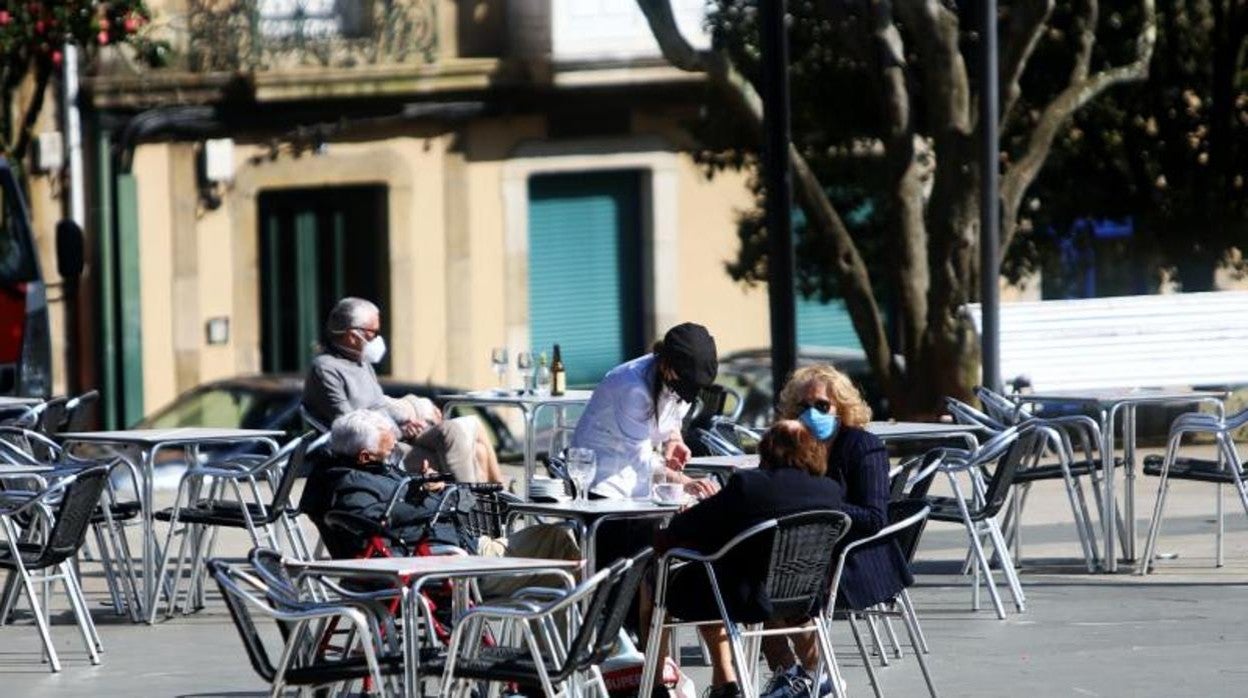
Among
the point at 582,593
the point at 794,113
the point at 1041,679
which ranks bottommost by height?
the point at 1041,679

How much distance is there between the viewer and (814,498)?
9.71 metres

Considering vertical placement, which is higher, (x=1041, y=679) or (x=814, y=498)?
(x=814, y=498)

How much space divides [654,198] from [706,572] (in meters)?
21.6

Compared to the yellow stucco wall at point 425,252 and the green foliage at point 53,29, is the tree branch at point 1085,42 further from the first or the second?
the green foliage at point 53,29

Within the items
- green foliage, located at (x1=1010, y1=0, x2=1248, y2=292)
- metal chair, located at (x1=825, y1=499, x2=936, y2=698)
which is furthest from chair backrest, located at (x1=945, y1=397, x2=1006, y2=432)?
green foliage, located at (x1=1010, y1=0, x2=1248, y2=292)

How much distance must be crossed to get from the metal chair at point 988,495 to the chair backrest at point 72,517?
340 cm

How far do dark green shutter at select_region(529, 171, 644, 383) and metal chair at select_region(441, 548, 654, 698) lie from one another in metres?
22.1

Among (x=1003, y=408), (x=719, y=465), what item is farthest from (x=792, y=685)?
(x=1003, y=408)

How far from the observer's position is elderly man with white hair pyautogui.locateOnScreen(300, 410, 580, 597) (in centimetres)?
1098

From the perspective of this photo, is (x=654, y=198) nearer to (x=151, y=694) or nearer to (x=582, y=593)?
(x=151, y=694)

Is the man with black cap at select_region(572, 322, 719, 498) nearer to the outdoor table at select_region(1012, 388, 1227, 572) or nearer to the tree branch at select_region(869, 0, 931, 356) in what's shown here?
the outdoor table at select_region(1012, 388, 1227, 572)

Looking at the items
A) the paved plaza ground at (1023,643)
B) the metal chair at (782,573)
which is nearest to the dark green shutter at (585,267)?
the paved plaza ground at (1023,643)

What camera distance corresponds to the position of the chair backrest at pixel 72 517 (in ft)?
38.4

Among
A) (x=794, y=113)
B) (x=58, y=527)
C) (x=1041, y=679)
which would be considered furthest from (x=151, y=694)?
(x=794, y=113)
